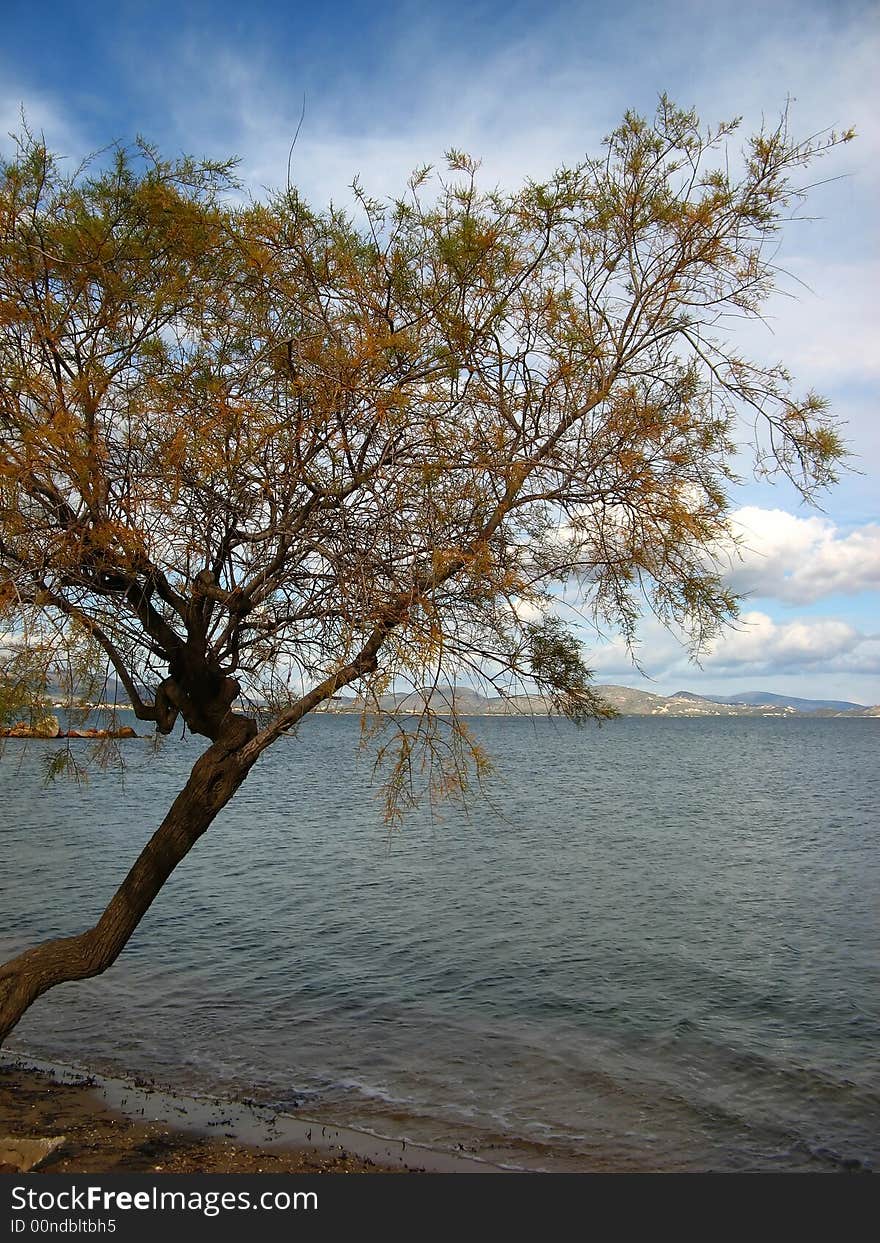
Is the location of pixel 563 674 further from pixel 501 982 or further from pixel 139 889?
pixel 501 982

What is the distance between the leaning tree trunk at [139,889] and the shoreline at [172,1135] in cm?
135

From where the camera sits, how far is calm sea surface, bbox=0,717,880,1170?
33.5 feet

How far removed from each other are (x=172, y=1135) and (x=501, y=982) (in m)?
7.30

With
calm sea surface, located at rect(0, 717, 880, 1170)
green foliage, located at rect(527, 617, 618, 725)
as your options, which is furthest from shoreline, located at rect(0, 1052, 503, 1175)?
green foliage, located at rect(527, 617, 618, 725)

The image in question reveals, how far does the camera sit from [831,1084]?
451 inches

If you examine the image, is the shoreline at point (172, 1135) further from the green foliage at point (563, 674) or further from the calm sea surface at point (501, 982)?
the green foliage at point (563, 674)

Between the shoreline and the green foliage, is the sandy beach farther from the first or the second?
the green foliage

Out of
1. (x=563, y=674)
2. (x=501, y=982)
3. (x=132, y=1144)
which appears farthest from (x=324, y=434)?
(x=501, y=982)

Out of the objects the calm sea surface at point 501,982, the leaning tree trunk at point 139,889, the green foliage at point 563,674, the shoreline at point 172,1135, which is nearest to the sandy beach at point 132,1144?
the shoreline at point 172,1135

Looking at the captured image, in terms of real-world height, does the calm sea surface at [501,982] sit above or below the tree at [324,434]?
below

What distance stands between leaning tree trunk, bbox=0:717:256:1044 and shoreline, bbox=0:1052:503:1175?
1.35m

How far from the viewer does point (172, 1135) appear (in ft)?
28.2

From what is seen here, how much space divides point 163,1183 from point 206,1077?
4.14m

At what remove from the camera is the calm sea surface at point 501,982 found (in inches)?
402
